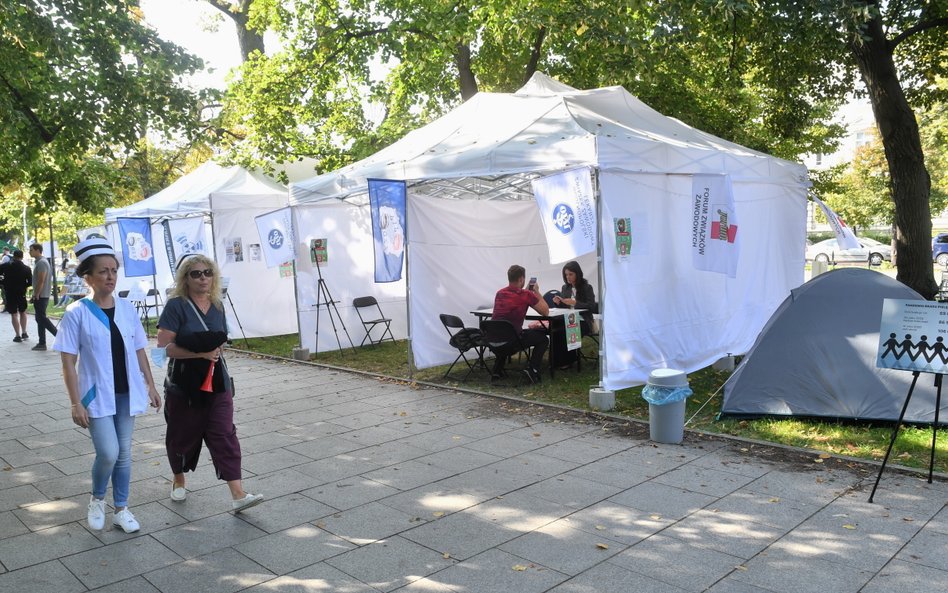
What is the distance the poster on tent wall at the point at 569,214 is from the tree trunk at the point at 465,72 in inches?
378

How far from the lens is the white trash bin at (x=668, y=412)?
21.1 ft

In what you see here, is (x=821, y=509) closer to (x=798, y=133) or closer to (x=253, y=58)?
(x=798, y=133)

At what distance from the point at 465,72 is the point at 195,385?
13226mm

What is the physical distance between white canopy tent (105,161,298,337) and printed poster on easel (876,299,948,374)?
9701 mm

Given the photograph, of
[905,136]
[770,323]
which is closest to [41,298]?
[770,323]

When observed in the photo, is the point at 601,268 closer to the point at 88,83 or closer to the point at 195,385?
the point at 195,385

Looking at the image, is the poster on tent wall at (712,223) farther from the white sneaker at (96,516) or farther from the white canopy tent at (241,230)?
the white canopy tent at (241,230)

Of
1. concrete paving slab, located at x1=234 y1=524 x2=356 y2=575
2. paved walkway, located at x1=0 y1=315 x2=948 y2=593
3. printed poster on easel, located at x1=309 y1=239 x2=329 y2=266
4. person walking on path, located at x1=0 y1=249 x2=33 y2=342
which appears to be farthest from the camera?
person walking on path, located at x1=0 y1=249 x2=33 y2=342

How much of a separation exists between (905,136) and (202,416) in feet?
38.4

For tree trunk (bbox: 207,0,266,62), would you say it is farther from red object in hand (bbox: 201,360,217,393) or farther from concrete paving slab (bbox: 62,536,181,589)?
concrete paving slab (bbox: 62,536,181,589)

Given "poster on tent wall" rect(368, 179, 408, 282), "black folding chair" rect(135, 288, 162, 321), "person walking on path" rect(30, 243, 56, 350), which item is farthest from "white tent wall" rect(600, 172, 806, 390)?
"black folding chair" rect(135, 288, 162, 321)

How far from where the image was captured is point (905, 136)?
11836mm

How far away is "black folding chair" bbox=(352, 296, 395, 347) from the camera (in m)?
12.4

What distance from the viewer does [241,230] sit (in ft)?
44.1
